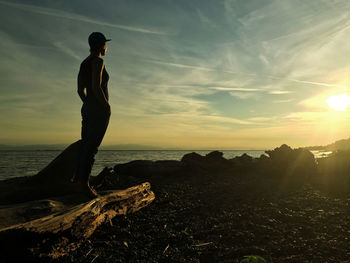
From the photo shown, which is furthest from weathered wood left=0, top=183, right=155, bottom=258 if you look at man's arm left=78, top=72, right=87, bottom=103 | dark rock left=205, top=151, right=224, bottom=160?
dark rock left=205, top=151, right=224, bottom=160

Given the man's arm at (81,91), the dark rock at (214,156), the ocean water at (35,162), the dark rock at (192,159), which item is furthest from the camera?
the ocean water at (35,162)

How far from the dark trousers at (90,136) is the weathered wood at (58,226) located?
60 centimetres

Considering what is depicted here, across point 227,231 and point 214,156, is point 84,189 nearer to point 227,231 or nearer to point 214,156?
point 227,231

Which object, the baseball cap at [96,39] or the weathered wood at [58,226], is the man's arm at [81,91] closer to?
the baseball cap at [96,39]

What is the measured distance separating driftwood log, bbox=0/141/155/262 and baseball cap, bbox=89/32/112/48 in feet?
10.4

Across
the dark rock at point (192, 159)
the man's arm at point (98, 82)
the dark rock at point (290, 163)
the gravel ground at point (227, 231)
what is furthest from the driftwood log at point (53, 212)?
the dark rock at point (290, 163)

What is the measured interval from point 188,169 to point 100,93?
9.99 metres

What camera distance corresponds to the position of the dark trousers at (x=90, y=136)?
5.41m

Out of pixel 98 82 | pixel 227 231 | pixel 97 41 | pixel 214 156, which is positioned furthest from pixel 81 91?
pixel 214 156

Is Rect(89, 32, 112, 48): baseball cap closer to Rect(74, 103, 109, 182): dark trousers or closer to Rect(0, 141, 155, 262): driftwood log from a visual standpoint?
Rect(74, 103, 109, 182): dark trousers

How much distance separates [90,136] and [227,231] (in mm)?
3390

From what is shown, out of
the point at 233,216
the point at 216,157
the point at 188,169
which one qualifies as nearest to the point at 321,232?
the point at 233,216

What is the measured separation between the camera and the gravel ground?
4.07 metres

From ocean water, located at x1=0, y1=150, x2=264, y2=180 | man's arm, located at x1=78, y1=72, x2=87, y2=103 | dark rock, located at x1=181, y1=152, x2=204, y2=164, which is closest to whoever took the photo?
man's arm, located at x1=78, y1=72, x2=87, y2=103
